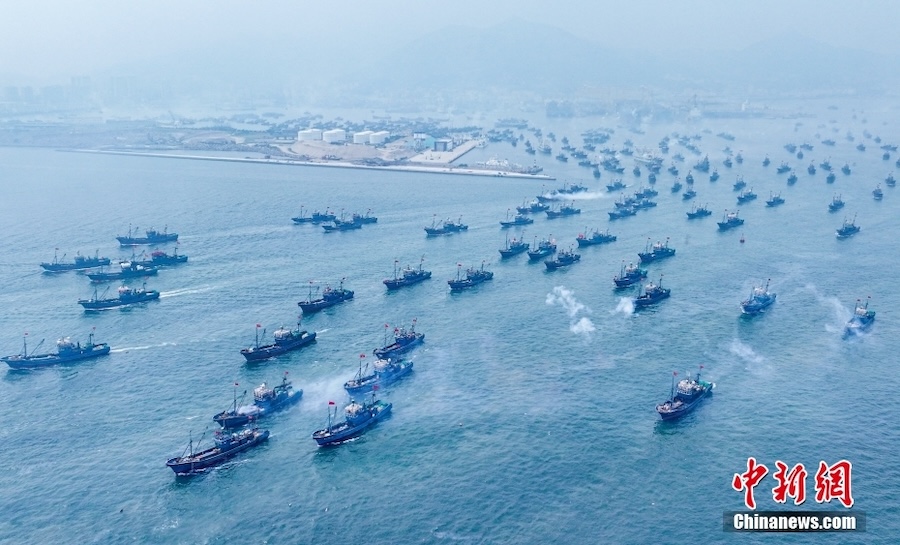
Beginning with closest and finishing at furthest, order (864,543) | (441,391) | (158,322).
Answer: (864,543) < (441,391) < (158,322)

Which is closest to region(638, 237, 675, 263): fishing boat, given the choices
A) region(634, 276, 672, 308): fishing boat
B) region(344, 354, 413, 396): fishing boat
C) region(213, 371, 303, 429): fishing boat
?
region(634, 276, 672, 308): fishing boat

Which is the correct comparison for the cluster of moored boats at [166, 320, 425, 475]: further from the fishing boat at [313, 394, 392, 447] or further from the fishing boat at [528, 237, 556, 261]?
the fishing boat at [528, 237, 556, 261]

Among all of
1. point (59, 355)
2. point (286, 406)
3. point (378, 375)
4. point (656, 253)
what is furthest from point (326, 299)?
point (656, 253)

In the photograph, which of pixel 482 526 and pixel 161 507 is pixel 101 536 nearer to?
pixel 161 507

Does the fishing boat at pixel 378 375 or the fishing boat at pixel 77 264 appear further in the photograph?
the fishing boat at pixel 77 264

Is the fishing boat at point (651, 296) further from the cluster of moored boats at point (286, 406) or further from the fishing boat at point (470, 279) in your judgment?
the cluster of moored boats at point (286, 406)

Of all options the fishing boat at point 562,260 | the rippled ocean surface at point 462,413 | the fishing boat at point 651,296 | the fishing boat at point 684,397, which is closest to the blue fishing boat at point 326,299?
the rippled ocean surface at point 462,413

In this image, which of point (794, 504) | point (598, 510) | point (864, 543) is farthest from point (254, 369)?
point (864, 543)
